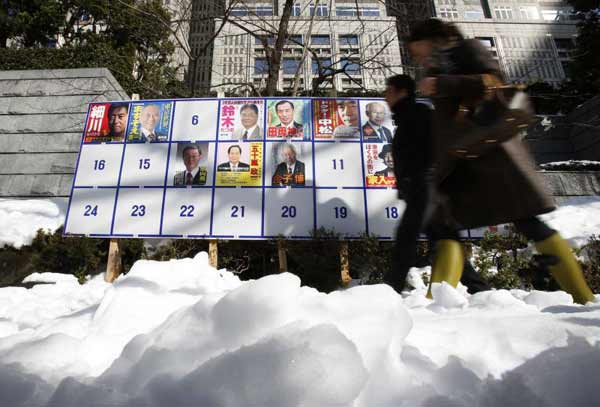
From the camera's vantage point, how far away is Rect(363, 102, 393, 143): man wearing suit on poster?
4273 millimetres

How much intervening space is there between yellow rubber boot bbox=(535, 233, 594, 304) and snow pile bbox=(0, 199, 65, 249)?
208 inches

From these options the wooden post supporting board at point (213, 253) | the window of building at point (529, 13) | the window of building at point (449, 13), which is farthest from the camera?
the window of building at point (529, 13)

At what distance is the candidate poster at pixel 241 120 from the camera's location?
4.34 metres

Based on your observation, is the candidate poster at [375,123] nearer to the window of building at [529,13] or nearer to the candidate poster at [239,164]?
the candidate poster at [239,164]

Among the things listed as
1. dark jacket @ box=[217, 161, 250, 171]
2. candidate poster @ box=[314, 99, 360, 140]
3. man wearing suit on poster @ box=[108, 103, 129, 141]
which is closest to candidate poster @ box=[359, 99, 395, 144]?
candidate poster @ box=[314, 99, 360, 140]

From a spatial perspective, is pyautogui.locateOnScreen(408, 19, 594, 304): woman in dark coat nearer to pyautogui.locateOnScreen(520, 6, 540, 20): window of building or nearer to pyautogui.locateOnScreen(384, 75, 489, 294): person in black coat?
pyautogui.locateOnScreen(384, 75, 489, 294): person in black coat

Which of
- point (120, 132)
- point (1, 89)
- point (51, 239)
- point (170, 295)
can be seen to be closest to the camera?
point (170, 295)

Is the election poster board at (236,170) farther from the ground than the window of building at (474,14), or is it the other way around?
the window of building at (474,14)

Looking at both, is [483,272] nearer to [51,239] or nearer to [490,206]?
[490,206]

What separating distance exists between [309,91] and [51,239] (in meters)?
4.94

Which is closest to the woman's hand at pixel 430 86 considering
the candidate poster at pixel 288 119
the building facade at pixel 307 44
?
the candidate poster at pixel 288 119

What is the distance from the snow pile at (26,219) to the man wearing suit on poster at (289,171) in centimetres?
314

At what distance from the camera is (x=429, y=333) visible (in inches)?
35.1

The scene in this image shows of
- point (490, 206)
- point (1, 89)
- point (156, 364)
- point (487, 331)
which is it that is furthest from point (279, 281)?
point (1, 89)
